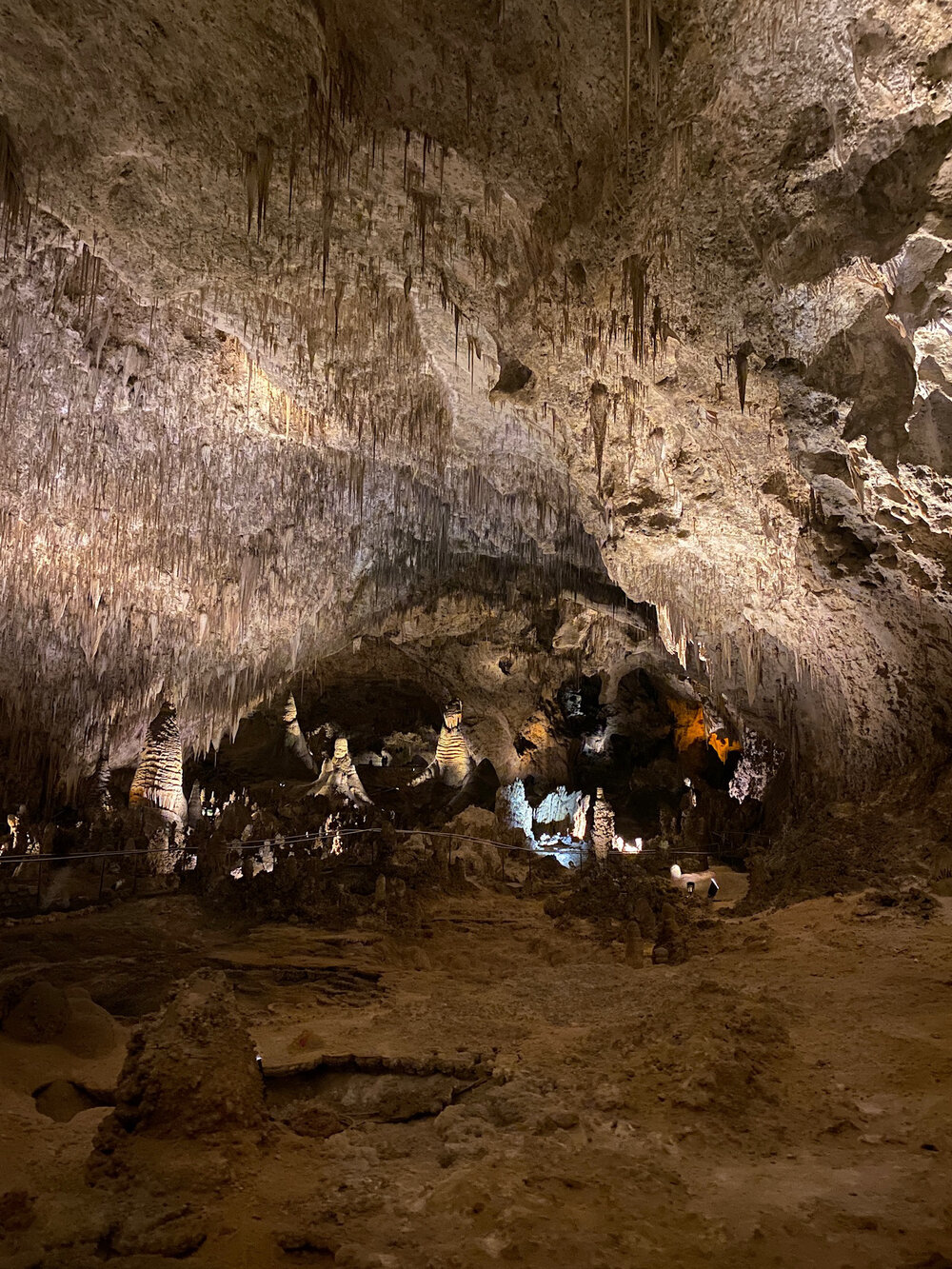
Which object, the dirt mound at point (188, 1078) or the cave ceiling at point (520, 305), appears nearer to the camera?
the dirt mound at point (188, 1078)

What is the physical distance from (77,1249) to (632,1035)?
120 inches

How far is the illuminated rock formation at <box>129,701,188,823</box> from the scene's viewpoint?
1578cm

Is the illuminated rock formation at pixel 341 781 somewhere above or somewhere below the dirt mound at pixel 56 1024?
above

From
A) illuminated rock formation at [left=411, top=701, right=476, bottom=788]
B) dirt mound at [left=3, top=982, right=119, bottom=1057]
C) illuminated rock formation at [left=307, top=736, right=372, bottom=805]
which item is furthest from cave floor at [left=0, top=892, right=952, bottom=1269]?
illuminated rock formation at [left=411, top=701, right=476, bottom=788]

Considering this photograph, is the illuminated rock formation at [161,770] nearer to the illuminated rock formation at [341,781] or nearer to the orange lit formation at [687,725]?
the illuminated rock formation at [341,781]

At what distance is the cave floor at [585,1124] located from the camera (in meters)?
2.68

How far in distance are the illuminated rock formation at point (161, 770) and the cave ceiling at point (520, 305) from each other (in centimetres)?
406

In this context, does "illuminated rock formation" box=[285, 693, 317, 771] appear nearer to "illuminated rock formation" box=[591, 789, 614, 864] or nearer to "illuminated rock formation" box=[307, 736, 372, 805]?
"illuminated rock formation" box=[307, 736, 372, 805]

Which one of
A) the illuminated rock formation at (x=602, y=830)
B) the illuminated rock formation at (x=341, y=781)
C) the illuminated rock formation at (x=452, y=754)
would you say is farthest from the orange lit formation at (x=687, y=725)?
the illuminated rock formation at (x=341, y=781)

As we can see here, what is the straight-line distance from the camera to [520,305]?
6.95 m

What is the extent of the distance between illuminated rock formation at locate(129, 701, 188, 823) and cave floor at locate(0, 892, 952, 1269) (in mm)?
9349

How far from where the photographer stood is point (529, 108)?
16.7ft

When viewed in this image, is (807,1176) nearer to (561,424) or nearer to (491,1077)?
(491,1077)

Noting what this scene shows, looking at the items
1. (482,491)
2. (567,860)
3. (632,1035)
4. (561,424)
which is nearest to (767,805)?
(567,860)
